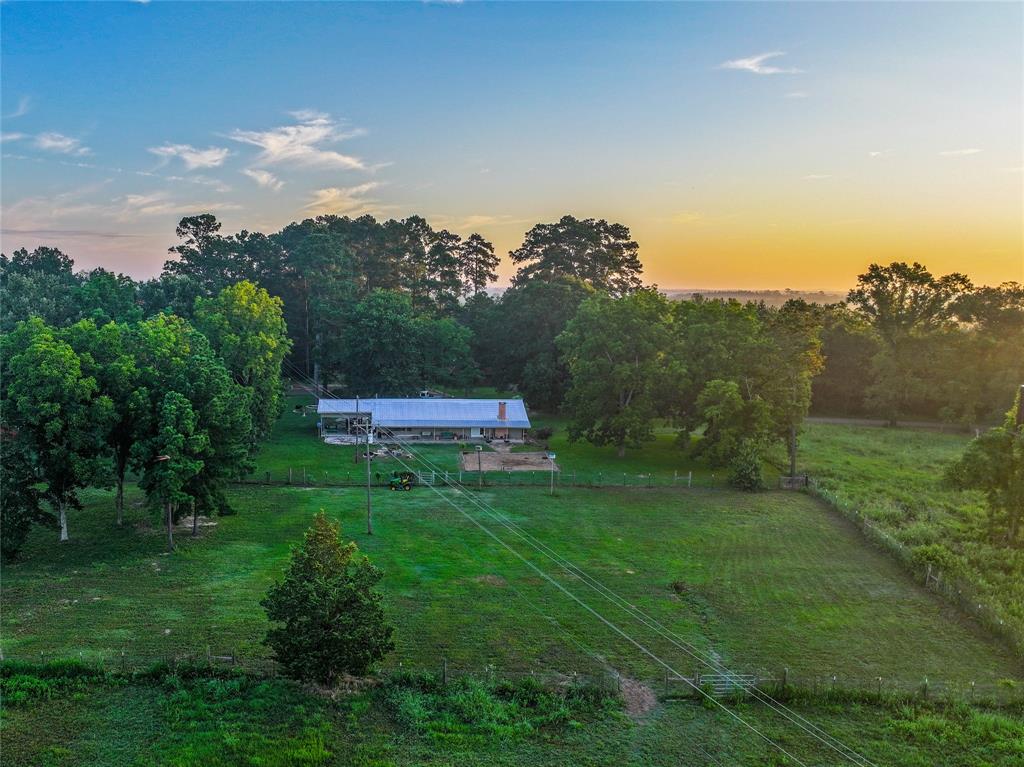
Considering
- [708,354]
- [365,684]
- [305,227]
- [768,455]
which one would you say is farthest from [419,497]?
[305,227]

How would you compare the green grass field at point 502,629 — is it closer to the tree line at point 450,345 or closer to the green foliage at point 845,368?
the tree line at point 450,345

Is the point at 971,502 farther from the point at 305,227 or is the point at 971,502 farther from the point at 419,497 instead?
the point at 305,227

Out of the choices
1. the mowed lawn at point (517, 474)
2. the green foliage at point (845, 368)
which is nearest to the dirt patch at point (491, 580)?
the mowed lawn at point (517, 474)

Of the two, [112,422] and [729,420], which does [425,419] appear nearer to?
[729,420]

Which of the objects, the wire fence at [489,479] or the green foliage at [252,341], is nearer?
the wire fence at [489,479]

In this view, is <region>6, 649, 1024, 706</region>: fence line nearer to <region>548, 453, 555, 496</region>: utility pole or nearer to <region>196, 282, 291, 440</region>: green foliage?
<region>548, 453, 555, 496</region>: utility pole

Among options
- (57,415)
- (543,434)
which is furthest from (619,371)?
(57,415)

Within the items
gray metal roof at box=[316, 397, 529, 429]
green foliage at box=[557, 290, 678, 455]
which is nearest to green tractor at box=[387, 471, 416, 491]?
gray metal roof at box=[316, 397, 529, 429]
